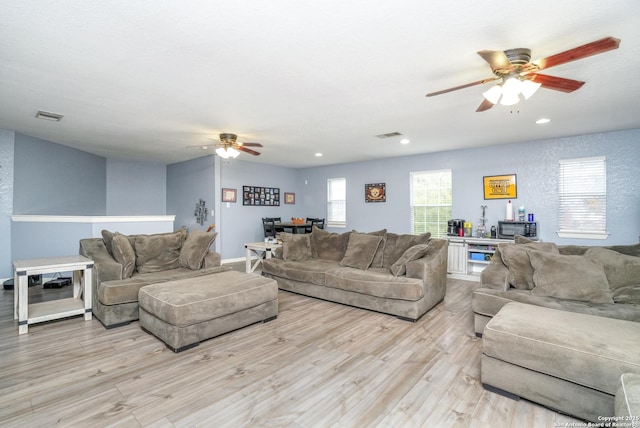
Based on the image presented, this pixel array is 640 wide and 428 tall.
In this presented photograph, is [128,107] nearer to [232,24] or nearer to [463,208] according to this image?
[232,24]

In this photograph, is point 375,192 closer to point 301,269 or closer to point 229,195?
point 229,195

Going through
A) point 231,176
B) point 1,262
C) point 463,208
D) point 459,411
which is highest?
point 231,176

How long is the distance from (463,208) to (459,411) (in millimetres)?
5119

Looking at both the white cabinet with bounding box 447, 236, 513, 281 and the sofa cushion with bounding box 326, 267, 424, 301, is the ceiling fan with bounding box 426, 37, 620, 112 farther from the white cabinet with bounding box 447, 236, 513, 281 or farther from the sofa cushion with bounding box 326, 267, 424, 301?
the white cabinet with bounding box 447, 236, 513, 281

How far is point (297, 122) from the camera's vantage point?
4.53 meters

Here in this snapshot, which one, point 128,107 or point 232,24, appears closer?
point 232,24

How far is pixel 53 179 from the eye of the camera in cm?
593

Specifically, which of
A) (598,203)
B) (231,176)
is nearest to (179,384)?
(231,176)

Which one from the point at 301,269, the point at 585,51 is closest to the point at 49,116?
the point at 301,269

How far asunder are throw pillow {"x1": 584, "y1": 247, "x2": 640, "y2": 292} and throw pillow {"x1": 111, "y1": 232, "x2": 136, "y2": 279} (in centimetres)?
500

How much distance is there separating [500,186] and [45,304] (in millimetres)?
7386

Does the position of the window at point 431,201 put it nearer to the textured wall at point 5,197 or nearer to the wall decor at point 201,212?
the wall decor at point 201,212

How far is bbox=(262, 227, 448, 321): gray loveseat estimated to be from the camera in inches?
140

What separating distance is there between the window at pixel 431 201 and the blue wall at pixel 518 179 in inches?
5.8
